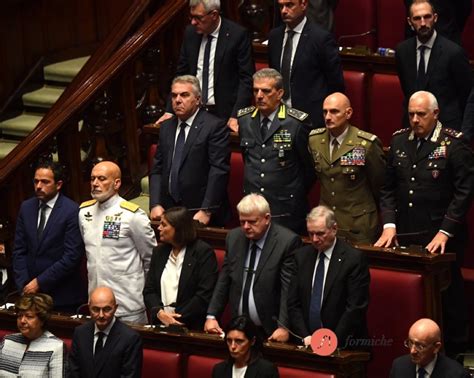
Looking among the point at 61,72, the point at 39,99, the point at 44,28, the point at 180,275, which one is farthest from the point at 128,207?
the point at 44,28

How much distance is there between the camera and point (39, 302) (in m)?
6.72

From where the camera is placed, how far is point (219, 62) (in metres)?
7.74

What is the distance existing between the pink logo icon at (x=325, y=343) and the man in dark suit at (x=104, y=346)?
770 mm

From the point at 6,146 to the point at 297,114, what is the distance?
7.38ft

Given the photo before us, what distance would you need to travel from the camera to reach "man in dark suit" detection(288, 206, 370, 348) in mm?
6559

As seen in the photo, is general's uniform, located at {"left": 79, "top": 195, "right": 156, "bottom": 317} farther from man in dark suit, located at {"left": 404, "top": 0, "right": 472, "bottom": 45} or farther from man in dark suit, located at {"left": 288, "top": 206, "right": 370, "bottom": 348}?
man in dark suit, located at {"left": 404, "top": 0, "right": 472, "bottom": 45}

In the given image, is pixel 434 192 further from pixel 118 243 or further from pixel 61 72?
pixel 61 72

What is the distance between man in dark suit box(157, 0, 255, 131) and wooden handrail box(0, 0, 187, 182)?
39cm

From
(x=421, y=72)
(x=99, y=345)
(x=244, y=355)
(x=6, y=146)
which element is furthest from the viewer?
(x=6, y=146)

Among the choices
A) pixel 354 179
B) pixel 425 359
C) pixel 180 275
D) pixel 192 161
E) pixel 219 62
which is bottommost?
pixel 425 359

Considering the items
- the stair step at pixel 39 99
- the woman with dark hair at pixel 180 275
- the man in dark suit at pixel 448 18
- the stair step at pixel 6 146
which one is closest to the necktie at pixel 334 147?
the woman with dark hair at pixel 180 275

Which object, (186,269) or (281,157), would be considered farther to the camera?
(281,157)

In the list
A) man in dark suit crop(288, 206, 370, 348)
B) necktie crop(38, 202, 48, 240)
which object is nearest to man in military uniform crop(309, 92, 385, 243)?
man in dark suit crop(288, 206, 370, 348)

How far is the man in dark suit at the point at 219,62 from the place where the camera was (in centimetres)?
771
